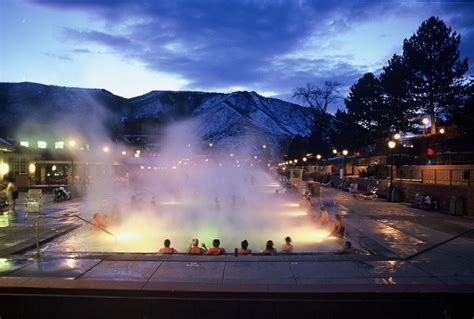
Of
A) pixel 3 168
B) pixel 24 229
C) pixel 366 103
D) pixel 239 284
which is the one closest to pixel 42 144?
Result: pixel 3 168

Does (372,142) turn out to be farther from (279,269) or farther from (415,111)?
(279,269)

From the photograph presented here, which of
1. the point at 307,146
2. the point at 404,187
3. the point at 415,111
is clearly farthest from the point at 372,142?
the point at 307,146

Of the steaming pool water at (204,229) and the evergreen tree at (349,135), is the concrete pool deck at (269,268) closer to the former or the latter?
the steaming pool water at (204,229)

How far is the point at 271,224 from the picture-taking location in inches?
699

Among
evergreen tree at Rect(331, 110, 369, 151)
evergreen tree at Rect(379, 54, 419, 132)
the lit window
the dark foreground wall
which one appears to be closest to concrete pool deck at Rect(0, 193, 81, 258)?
the dark foreground wall

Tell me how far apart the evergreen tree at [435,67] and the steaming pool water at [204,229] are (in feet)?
61.4

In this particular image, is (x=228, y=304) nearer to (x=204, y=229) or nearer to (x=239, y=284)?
(x=239, y=284)

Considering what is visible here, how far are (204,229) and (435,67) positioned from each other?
93.0ft

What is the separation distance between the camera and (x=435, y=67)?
111ft

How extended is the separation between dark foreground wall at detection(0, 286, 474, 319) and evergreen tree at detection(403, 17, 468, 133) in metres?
31.5

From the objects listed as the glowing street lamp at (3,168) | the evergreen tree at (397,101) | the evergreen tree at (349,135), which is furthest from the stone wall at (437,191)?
the glowing street lamp at (3,168)

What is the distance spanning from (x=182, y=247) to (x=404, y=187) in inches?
630

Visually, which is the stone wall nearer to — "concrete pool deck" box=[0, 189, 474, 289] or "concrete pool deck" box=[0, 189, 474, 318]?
"concrete pool deck" box=[0, 189, 474, 289]

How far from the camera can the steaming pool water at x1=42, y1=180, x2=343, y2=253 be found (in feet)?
39.5
